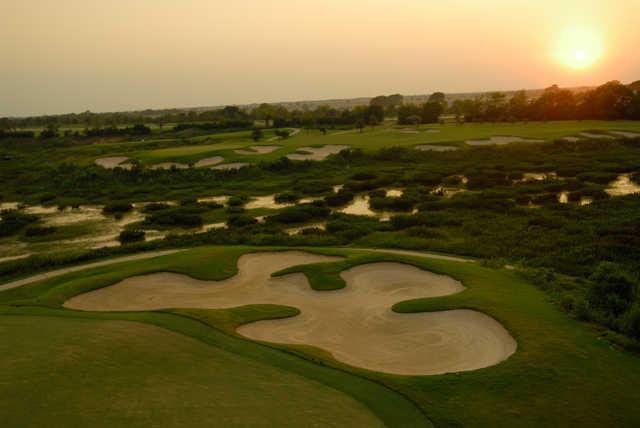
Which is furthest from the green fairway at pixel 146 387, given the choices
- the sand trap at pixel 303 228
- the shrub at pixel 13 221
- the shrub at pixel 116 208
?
the shrub at pixel 116 208

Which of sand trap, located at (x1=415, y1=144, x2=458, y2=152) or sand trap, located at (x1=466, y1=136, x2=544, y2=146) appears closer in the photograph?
sand trap, located at (x1=415, y1=144, x2=458, y2=152)

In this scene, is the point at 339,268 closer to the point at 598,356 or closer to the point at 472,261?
the point at 472,261

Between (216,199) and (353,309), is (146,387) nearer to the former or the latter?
(353,309)

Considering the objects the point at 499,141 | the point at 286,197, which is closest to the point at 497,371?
the point at 286,197

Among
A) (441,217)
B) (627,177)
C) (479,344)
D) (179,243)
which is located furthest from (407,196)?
(479,344)

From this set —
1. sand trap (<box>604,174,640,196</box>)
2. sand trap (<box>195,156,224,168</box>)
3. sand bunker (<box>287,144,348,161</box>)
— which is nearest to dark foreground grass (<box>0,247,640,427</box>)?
sand trap (<box>604,174,640,196</box>)

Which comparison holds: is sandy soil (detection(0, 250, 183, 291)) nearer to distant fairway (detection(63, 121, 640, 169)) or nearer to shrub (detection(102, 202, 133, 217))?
shrub (detection(102, 202, 133, 217))
